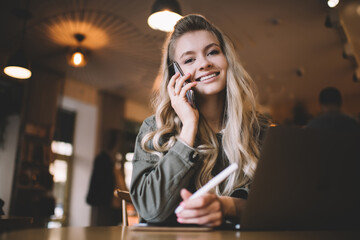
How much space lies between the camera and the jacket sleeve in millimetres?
845

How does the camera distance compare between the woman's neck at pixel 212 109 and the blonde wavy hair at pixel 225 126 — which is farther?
the woman's neck at pixel 212 109

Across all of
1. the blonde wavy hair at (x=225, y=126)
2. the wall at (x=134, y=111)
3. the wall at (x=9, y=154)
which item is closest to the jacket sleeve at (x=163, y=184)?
the blonde wavy hair at (x=225, y=126)

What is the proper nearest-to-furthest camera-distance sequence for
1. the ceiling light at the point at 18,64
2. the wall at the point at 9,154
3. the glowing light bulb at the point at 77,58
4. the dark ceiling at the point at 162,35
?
the ceiling light at the point at 18,64 < the dark ceiling at the point at 162,35 < the glowing light bulb at the point at 77,58 < the wall at the point at 9,154

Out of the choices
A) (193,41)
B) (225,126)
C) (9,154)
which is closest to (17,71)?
(9,154)

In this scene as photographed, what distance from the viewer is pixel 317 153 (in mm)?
556

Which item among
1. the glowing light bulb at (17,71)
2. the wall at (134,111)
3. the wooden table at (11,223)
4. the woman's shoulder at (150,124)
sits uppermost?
the wall at (134,111)

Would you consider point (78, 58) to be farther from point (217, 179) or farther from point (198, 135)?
point (217, 179)

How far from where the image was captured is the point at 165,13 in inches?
104

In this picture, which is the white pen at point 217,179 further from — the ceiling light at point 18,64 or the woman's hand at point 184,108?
the ceiling light at point 18,64

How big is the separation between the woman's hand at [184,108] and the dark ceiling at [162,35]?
2.59 meters

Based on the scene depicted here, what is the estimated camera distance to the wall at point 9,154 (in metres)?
4.23

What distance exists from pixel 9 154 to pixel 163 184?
14.5 ft

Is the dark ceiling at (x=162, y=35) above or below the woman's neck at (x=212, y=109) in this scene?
above

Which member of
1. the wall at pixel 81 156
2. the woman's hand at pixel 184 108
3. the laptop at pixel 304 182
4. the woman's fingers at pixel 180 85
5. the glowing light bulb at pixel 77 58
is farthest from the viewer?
the wall at pixel 81 156
